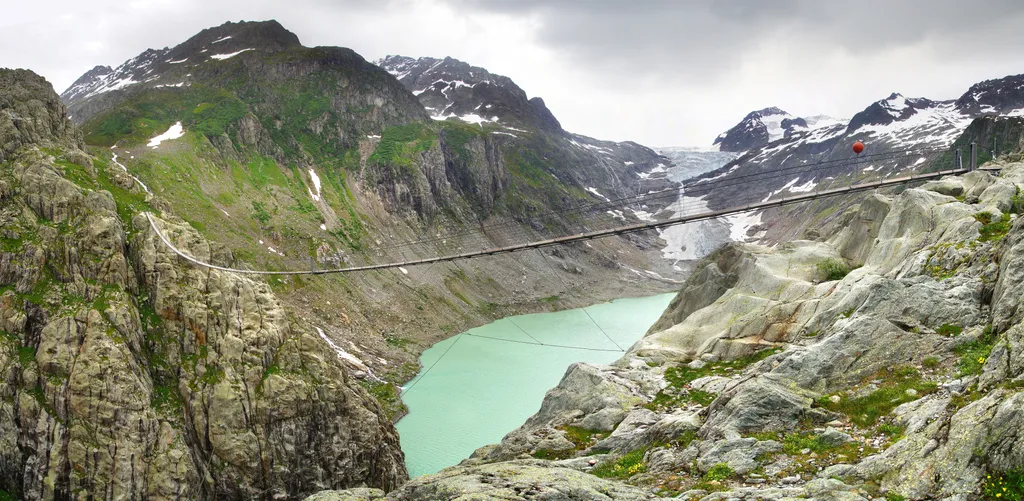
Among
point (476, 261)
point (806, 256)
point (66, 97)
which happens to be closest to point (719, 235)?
point (476, 261)

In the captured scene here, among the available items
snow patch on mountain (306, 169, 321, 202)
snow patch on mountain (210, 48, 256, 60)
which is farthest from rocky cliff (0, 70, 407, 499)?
snow patch on mountain (210, 48, 256, 60)

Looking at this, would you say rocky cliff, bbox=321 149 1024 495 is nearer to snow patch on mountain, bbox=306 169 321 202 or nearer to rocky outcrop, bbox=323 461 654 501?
rocky outcrop, bbox=323 461 654 501

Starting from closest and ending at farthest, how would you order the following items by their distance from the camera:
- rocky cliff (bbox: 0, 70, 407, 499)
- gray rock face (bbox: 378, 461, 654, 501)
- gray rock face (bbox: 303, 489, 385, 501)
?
gray rock face (bbox: 378, 461, 654, 501)
gray rock face (bbox: 303, 489, 385, 501)
rocky cliff (bbox: 0, 70, 407, 499)

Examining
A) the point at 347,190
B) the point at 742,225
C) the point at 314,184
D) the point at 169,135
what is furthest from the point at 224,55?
the point at 742,225

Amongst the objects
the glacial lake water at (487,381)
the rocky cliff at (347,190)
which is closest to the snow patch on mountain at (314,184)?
the rocky cliff at (347,190)

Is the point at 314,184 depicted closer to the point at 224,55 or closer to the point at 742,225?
the point at 224,55
